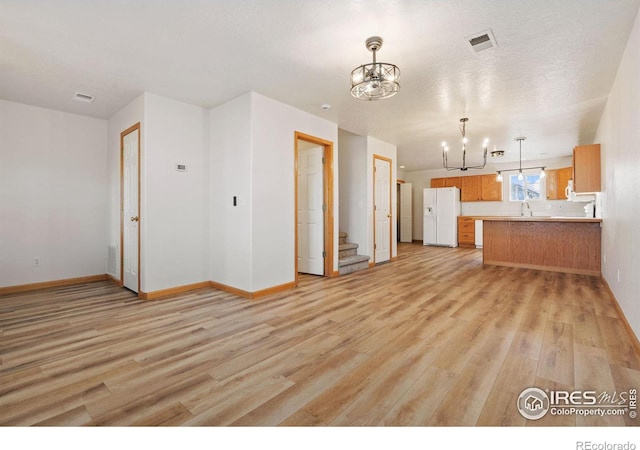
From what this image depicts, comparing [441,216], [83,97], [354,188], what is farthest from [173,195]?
[441,216]

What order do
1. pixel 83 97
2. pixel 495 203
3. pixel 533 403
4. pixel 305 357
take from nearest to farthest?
1. pixel 533 403
2. pixel 305 357
3. pixel 83 97
4. pixel 495 203

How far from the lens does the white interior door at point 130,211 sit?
13.0 feet

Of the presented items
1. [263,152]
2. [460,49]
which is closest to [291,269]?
[263,152]

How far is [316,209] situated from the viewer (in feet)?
16.6

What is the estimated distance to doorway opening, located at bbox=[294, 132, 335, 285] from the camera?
498 centimetres

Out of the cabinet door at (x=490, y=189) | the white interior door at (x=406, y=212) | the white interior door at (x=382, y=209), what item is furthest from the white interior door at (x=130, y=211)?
the cabinet door at (x=490, y=189)

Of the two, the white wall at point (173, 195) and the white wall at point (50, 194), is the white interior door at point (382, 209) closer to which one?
the white wall at point (173, 195)

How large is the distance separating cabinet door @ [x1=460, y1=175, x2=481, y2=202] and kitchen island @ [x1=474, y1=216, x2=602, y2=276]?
3546mm

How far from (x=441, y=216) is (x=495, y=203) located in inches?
66.3

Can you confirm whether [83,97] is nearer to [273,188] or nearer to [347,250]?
[273,188]

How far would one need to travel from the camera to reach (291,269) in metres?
4.30

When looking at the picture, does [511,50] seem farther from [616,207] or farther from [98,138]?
[98,138]
